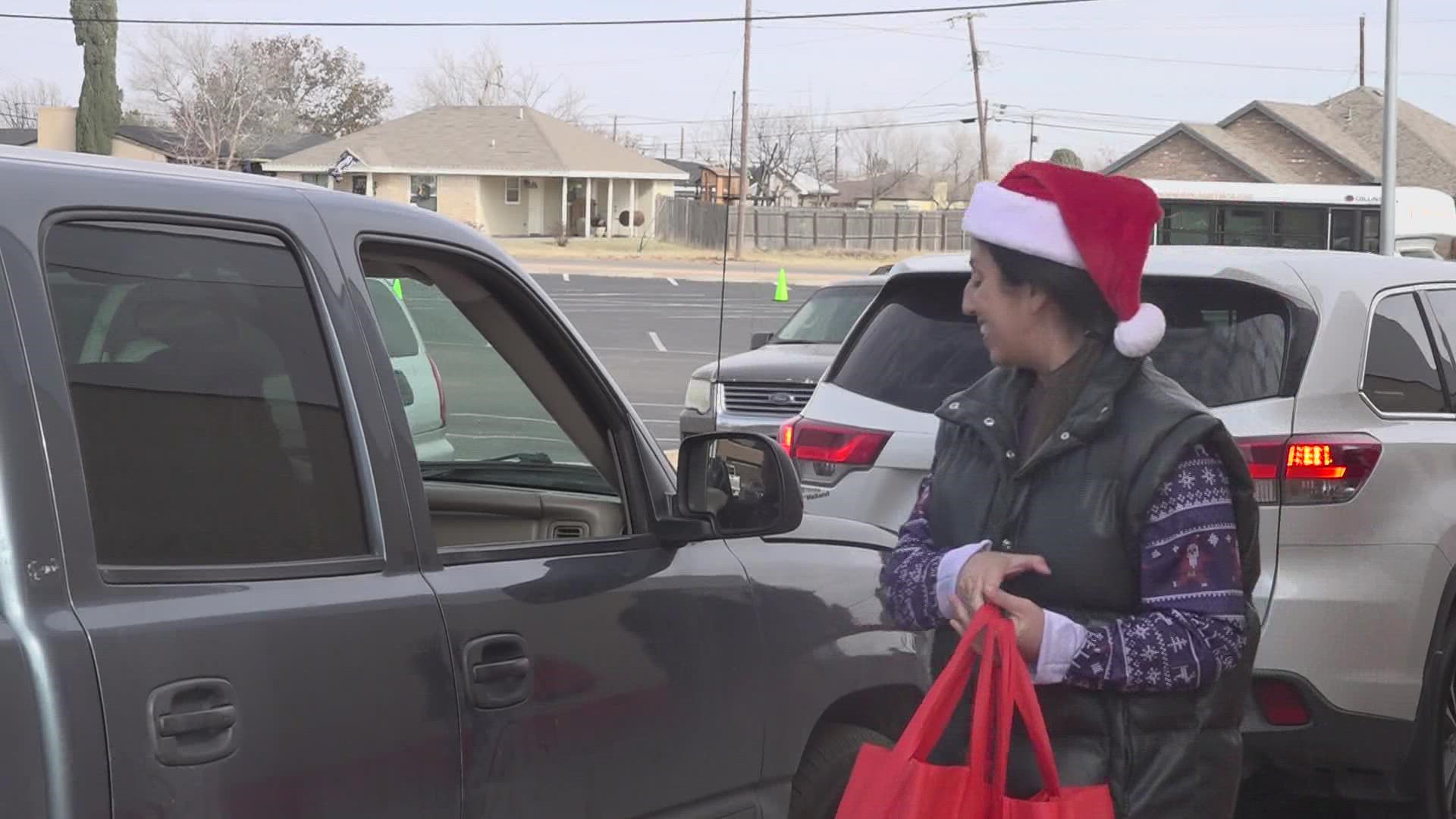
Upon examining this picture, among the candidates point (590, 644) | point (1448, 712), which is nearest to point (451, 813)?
point (590, 644)

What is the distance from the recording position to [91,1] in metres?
63.8

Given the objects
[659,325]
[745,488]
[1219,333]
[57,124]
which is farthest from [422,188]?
[745,488]

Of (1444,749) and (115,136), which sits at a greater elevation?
(115,136)

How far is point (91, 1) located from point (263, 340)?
218 feet

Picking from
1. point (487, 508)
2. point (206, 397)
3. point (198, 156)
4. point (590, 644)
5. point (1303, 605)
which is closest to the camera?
point (206, 397)

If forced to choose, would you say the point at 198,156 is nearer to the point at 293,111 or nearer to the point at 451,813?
the point at 293,111

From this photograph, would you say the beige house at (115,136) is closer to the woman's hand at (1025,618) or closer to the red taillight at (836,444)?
the red taillight at (836,444)

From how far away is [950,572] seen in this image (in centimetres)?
260

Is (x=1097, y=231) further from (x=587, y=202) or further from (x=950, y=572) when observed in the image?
(x=587, y=202)

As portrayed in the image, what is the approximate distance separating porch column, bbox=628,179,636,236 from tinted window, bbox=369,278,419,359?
69.7 m

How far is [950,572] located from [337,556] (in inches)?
37.6

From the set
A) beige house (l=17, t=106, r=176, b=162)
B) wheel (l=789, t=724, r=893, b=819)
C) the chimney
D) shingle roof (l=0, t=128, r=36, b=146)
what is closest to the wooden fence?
beige house (l=17, t=106, r=176, b=162)

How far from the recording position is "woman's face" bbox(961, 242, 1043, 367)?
2646 millimetres

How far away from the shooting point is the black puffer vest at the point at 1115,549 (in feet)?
8.39
